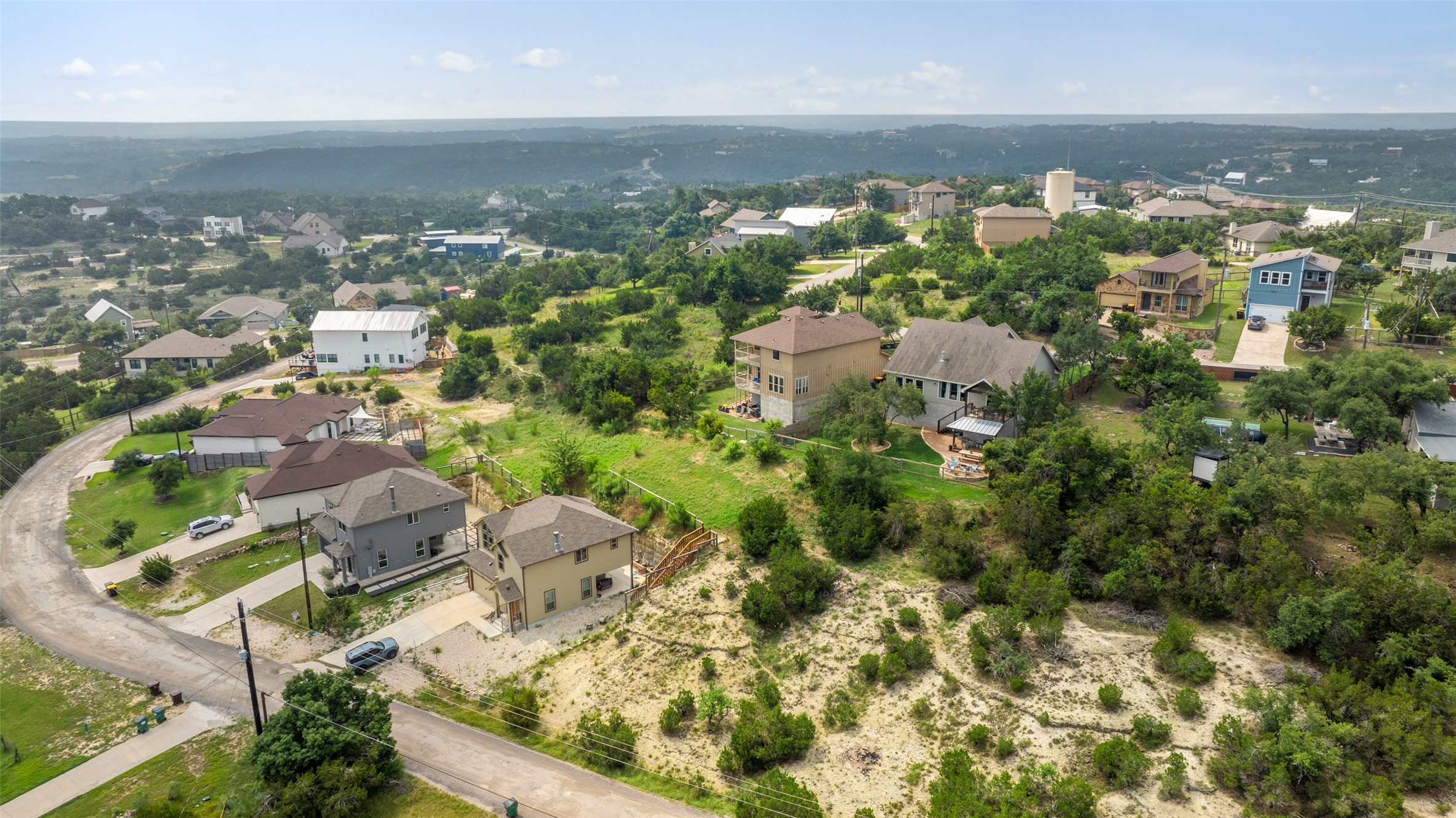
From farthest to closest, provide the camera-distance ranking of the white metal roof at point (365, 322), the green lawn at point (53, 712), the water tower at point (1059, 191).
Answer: the water tower at point (1059, 191)
the white metal roof at point (365, 322)
the green lawn at point (53, 712)

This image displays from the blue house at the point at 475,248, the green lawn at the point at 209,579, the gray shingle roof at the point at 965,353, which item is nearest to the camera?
the green lawn at the point at 209,579

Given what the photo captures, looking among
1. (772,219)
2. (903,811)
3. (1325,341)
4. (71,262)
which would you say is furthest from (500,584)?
(71,262)

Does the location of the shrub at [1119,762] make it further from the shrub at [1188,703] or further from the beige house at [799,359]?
the beige house at [799,359]

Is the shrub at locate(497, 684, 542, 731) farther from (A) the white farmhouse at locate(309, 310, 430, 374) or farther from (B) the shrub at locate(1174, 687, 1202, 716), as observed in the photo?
(A) the white farmhouse at locate(309, 310, 430, 374)

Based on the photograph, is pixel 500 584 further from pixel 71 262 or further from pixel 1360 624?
pixel 71 262

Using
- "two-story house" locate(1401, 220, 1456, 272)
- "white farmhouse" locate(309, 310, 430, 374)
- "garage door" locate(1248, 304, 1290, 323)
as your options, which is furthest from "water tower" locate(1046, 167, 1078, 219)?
"white farmhouse" locate(309, 310, 430, 374)

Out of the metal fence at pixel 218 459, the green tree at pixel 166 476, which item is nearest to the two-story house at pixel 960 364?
→ the metal fence at pixel 218 459

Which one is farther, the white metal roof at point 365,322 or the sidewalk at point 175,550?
the white metal roof at point 365,322
